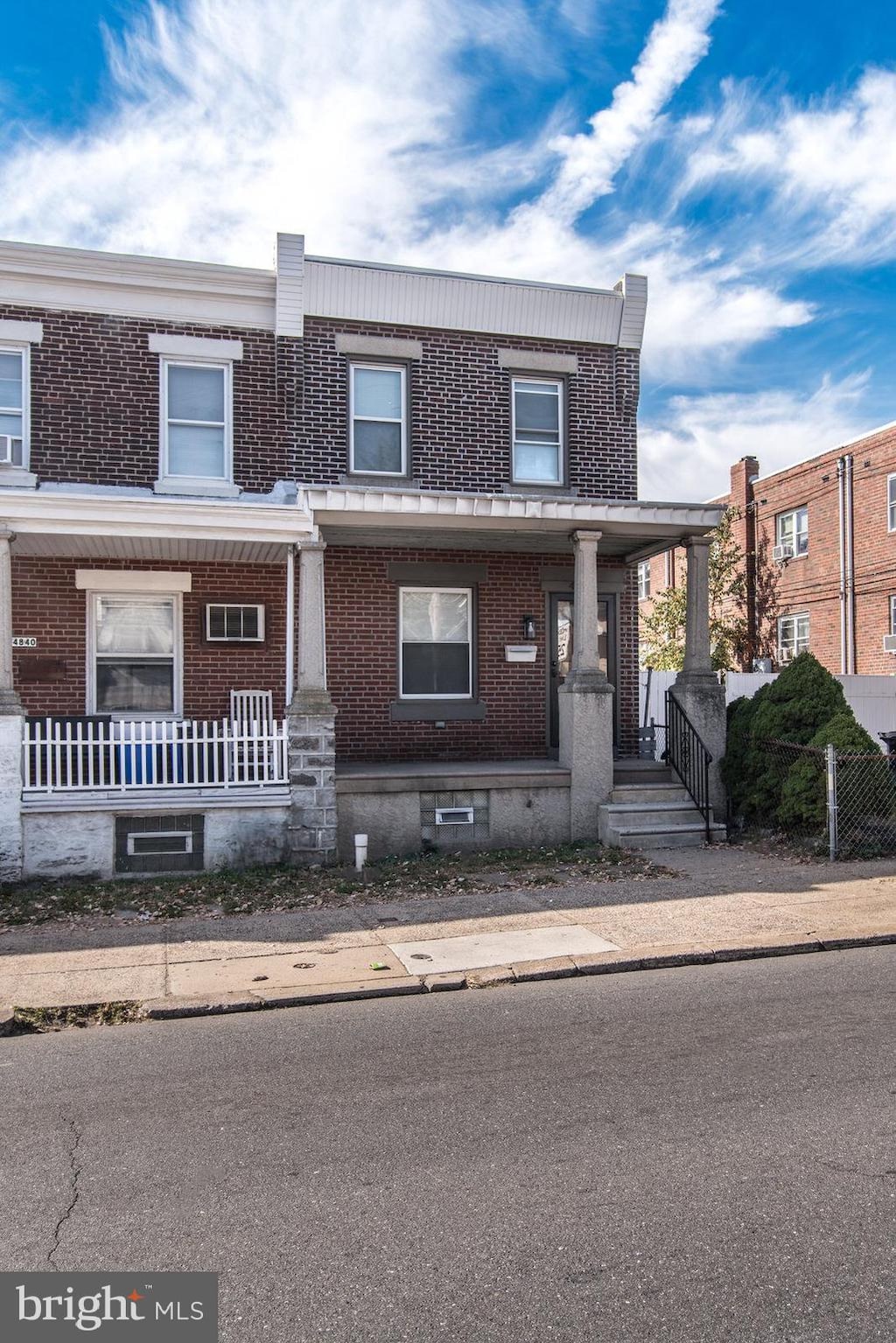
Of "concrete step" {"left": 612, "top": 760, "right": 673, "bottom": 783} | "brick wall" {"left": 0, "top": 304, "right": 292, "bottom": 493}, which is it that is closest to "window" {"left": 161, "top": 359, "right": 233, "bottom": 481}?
"brick wall" {"left": 0, "top": 304, "right": 292, "bottom": 493}

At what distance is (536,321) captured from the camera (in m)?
14.0

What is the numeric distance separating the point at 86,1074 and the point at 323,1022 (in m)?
1.41

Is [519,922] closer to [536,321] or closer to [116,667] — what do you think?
[116,667]

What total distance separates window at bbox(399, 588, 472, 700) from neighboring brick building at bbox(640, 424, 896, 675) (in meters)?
11.4

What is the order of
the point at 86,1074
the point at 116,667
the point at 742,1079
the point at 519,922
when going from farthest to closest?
the point at 116,667
the point at 519,922
the point at 86,1074
the point at 742,1079

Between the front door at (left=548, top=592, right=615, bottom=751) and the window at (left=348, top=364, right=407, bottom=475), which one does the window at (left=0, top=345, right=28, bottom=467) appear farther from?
the front door at (left=548, top=592, right=615, bottom=751)

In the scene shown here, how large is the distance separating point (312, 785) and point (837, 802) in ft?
18.8

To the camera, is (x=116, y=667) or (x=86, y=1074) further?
(x=116, y=667)

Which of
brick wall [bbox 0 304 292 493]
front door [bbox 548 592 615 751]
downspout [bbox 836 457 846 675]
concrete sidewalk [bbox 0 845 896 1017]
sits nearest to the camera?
concrete sidewalk [bbox 0 845 896 1017]

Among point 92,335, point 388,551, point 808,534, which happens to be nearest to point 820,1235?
point 388,551

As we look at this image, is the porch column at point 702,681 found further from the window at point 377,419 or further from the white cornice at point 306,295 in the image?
the window at point 377,419

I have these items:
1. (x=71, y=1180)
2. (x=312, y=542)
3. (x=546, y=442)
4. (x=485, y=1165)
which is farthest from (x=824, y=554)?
(x=71, y=1180)

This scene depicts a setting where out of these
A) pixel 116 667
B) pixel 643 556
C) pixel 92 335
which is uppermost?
pixel 92 335

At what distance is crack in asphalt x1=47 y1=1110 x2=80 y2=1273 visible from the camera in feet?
11.3
